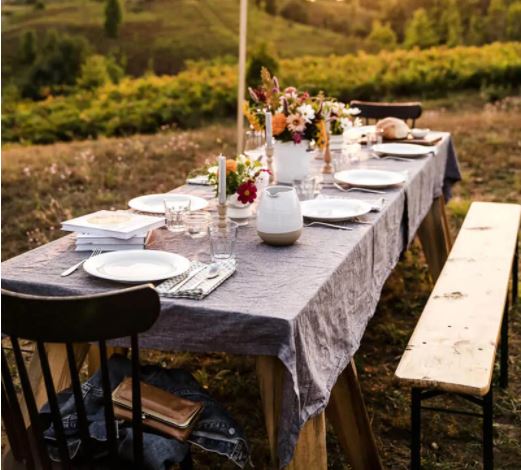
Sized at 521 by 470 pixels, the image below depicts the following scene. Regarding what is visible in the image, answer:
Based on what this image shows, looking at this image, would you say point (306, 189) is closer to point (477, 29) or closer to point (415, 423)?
point (415, 423)

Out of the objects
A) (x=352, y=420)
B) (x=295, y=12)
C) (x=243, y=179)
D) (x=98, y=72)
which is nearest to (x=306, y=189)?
(x=243, y=179)

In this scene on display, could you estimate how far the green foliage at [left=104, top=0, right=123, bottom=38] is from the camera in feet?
31.2

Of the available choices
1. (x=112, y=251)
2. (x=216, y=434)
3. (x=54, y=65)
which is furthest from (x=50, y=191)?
(x=216, y=434)

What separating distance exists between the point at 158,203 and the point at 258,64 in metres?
6.35

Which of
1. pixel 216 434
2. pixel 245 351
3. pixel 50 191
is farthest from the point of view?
pixel 50 191

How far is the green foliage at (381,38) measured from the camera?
31.9ft

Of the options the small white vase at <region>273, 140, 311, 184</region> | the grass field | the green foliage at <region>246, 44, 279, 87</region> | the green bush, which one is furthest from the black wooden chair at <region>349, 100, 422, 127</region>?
the green bush

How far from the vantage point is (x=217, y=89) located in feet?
31.0

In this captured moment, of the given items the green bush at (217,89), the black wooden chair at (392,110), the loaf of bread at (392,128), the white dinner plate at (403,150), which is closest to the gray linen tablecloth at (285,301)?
the white dinner plate at (403,150)

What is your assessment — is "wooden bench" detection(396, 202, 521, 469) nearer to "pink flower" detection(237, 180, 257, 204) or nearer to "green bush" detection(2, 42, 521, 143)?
"pink flower" detection(237, 180, 257, 204)

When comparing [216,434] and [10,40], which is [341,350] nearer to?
[216,434]

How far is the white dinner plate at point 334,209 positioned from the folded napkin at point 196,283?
0.53 metres

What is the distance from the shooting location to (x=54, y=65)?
938 centimetres

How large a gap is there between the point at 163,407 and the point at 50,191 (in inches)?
193
